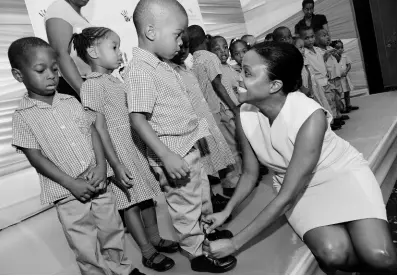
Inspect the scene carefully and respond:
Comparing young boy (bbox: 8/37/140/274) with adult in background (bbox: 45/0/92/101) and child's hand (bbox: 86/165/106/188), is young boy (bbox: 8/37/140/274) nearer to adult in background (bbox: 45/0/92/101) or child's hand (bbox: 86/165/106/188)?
child's hand (bbox: 86/165/106/188)

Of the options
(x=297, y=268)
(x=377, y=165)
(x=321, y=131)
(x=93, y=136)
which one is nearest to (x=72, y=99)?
(x=93, y=136)

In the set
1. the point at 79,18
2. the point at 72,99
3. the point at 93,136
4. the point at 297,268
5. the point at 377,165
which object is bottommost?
the point at 377,165

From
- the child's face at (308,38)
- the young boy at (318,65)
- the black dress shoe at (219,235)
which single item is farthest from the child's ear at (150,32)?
the child's face at (308,38)

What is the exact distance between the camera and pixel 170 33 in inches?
55.7

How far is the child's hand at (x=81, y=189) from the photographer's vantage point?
4.41 ft

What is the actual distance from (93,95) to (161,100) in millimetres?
369

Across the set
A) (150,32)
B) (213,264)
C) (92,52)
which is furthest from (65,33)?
(213,264)

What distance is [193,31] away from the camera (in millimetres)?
2809

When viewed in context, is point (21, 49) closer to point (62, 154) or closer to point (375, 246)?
point (62, 154)

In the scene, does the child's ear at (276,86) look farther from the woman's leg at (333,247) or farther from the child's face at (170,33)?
the woman's leg at (333,247)

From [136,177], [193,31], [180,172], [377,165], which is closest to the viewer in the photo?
[180,172]

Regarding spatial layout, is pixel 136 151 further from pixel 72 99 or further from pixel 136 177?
pixel 72 99

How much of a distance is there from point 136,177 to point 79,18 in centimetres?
99

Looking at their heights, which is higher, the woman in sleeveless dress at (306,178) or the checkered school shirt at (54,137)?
the checkered school shirt at (54,137)
